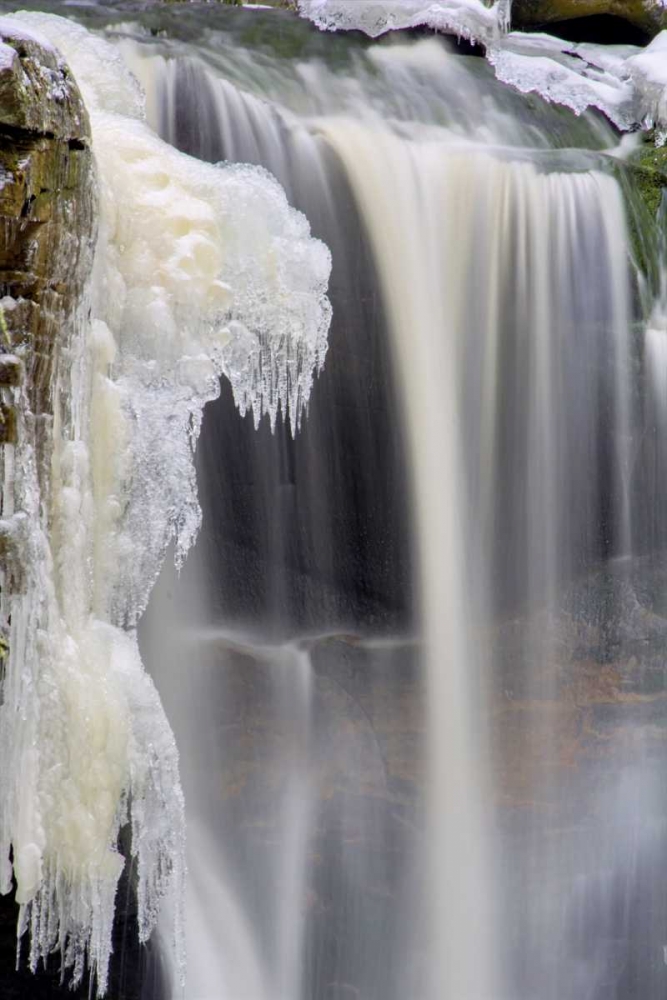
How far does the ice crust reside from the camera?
5.88 meters

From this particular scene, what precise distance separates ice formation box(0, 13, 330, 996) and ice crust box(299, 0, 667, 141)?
1.99m

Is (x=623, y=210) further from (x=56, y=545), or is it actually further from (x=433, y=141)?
(x=56, y=545)

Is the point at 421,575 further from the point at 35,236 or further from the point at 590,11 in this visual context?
the point at 590,11

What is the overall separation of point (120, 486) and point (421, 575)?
1.87 metres

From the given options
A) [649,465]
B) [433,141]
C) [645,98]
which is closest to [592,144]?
[645,98]

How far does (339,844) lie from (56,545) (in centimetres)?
234

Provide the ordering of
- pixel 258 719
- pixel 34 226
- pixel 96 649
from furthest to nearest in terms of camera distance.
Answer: pixel 258 719 → pixel 96 649 → pixel 34 226

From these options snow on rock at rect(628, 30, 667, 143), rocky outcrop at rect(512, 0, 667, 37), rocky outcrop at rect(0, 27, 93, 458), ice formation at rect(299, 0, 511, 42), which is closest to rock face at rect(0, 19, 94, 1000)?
rocky outcrop at rect(0, 27, 93, 458)

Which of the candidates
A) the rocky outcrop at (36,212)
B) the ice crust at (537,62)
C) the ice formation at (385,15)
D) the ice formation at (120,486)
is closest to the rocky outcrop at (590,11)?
the ice crust at (537,62)

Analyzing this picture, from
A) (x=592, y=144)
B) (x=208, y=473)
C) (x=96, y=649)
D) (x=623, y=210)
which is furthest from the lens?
(x=592, y=144)

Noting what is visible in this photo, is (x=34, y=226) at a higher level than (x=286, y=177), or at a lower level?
lower

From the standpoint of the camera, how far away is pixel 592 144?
5.85 metres

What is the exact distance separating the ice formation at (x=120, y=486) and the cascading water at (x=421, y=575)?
0.66m

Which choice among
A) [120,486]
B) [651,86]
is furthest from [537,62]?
[120,486]
